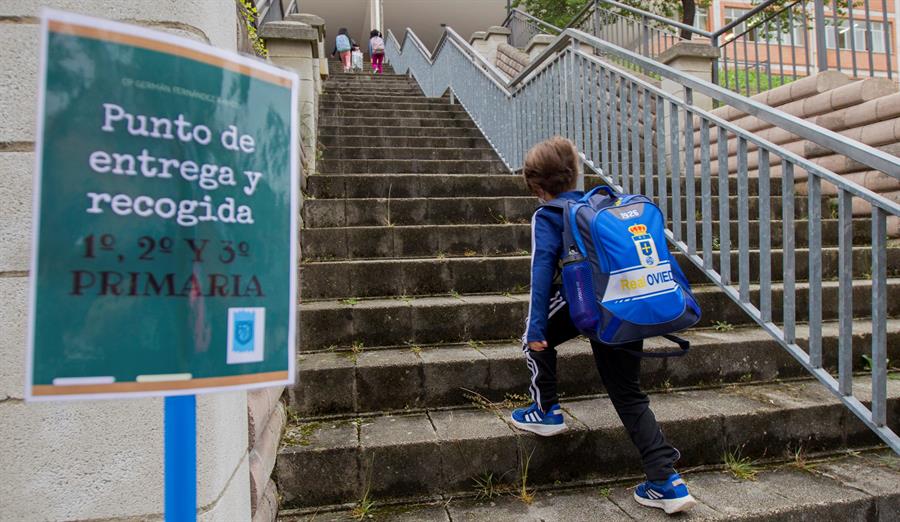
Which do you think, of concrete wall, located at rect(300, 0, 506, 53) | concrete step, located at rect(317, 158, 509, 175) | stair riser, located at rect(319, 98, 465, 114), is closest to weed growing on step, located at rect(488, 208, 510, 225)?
concrete step, located at rect(317, 158, 509, 175)

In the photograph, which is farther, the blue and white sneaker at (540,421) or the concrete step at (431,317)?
the concrete step at (431,317)

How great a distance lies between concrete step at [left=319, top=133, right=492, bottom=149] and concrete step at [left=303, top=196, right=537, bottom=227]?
1.71 metres

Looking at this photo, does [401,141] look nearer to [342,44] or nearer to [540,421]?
[540,421]

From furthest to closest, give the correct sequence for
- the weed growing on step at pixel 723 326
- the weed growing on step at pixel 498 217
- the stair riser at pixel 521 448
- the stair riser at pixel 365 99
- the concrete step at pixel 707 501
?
the stair riser at pixel 365 99
the weed growing on step at pixel 498 217
the weed growing on step at pixel 723 326
the stair riser at pixel 521 448
the concrete step at pixel 707 501

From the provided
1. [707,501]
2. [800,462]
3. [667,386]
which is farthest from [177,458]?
[800,462]

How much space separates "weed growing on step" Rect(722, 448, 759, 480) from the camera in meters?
2.20

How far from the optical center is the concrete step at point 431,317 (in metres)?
2.80

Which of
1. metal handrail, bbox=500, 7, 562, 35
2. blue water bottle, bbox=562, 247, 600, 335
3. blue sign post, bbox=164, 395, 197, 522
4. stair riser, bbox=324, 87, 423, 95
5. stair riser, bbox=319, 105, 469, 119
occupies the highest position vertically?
metal handrail, bbox=500, 7, 562, 35

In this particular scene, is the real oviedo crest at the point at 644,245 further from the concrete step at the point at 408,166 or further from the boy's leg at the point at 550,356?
the concrete step at the point at 408,166

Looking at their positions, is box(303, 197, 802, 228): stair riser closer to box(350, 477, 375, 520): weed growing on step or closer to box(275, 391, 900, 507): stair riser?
box(275, 391, 900, 507): stair riser

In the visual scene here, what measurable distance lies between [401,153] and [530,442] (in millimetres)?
3932

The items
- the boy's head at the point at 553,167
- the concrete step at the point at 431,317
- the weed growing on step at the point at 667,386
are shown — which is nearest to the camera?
the boy's head at the point at 553,167

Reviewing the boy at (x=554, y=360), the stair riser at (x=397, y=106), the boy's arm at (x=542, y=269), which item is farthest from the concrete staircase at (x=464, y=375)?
the stair riser at (x=397, y=106)

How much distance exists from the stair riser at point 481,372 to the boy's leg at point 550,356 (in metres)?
0.31
